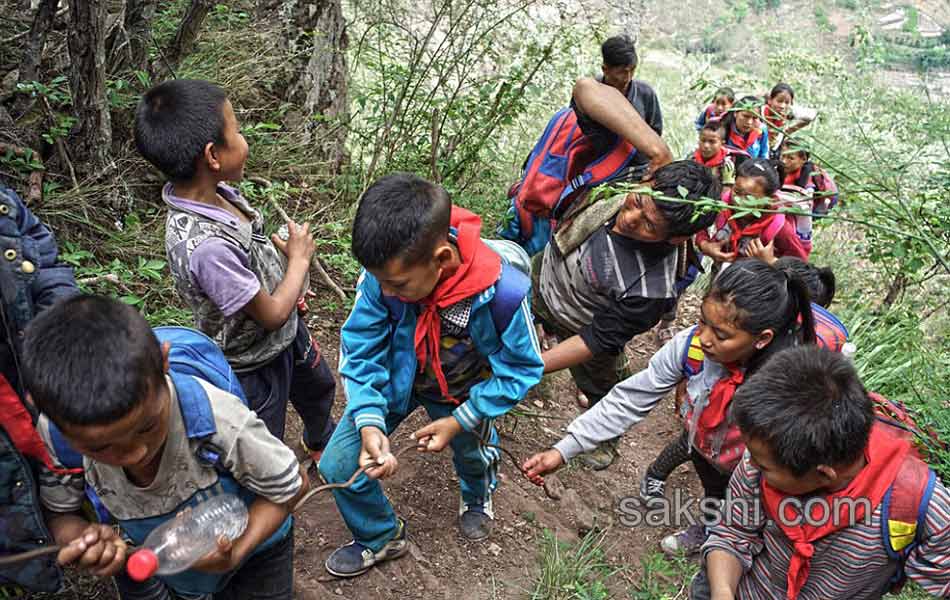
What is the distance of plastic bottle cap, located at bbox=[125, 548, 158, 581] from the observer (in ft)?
4.93

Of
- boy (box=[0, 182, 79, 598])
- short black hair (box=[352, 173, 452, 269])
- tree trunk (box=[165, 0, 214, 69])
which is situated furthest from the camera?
tree trunk (box=[165, 0, 214, 69])

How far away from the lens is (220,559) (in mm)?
1657

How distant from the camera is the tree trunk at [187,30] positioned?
12.2 ft

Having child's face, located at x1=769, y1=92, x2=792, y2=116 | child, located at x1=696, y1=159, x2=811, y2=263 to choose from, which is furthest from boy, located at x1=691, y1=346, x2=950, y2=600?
child's face, located at x1=769, y1=92, x2=792, y2=116

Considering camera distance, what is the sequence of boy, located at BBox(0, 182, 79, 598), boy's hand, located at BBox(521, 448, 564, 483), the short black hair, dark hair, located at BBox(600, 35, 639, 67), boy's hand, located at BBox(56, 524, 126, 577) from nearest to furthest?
1. boy's hand, located at BBox(56, 524, 126, 577)
2. boy, located at BBox(0, 182, 79, 598)
3. the short black hair
4. boy's hand, located at BBox(521, 448, 564, 483)
5. dark hair, located at BBox(600, 35, 639, 67)

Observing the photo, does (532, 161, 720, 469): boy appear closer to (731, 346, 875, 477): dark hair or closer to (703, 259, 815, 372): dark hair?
(703, 259, 815, 372): dark hair

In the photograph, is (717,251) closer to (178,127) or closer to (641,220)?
(641,220)

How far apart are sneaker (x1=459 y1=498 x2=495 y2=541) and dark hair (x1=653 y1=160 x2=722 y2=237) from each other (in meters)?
1.33

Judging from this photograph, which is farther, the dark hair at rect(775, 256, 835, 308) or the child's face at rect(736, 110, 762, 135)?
the child's face at rect(736, 110, 762, 135)

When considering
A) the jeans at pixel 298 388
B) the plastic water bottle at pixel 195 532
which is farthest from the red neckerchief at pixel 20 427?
the jeans at pixel 298 388

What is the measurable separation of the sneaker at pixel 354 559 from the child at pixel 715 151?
3431 mm

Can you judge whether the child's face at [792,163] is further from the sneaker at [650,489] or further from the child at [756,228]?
the sneaker at [650,489]

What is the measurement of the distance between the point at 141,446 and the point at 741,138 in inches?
196

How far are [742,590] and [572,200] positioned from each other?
1752 mm
